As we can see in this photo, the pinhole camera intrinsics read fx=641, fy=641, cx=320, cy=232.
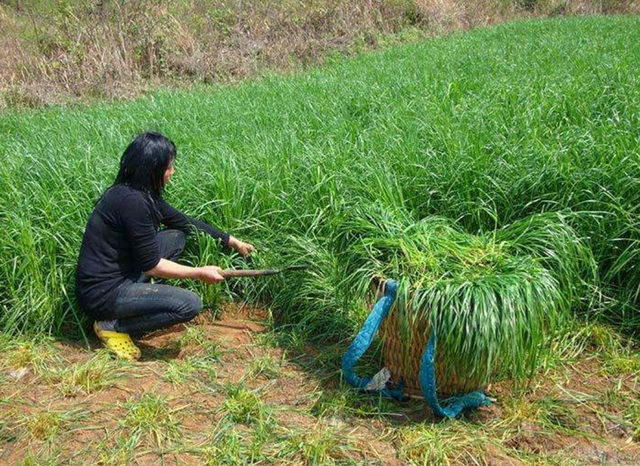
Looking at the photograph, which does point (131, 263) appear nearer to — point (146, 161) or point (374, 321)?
point (146, 161)

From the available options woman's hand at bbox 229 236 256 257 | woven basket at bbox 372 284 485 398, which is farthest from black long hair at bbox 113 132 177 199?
woven basket at bbox 372 284 485 398

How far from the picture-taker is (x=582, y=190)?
3689mm

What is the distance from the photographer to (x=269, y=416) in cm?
277

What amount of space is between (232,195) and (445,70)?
16.2 feet

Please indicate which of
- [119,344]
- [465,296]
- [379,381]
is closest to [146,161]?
[119,344]

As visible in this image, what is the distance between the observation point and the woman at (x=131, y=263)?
322 centimetres

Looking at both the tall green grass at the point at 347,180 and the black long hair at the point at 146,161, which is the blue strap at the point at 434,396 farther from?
the black long hair at the point at 146,161

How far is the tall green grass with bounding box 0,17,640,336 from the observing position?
354cm

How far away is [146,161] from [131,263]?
0.59m

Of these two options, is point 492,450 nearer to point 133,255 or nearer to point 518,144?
point 133,255

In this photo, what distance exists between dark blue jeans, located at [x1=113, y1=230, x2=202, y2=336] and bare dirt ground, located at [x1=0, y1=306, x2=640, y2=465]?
0.19m

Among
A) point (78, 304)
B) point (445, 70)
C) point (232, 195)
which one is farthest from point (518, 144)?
point (445, 70)

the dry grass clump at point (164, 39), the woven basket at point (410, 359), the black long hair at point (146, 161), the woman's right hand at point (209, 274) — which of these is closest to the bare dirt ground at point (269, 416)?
the woven basket at point (410, 359)

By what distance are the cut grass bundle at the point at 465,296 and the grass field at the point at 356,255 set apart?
2 cm
